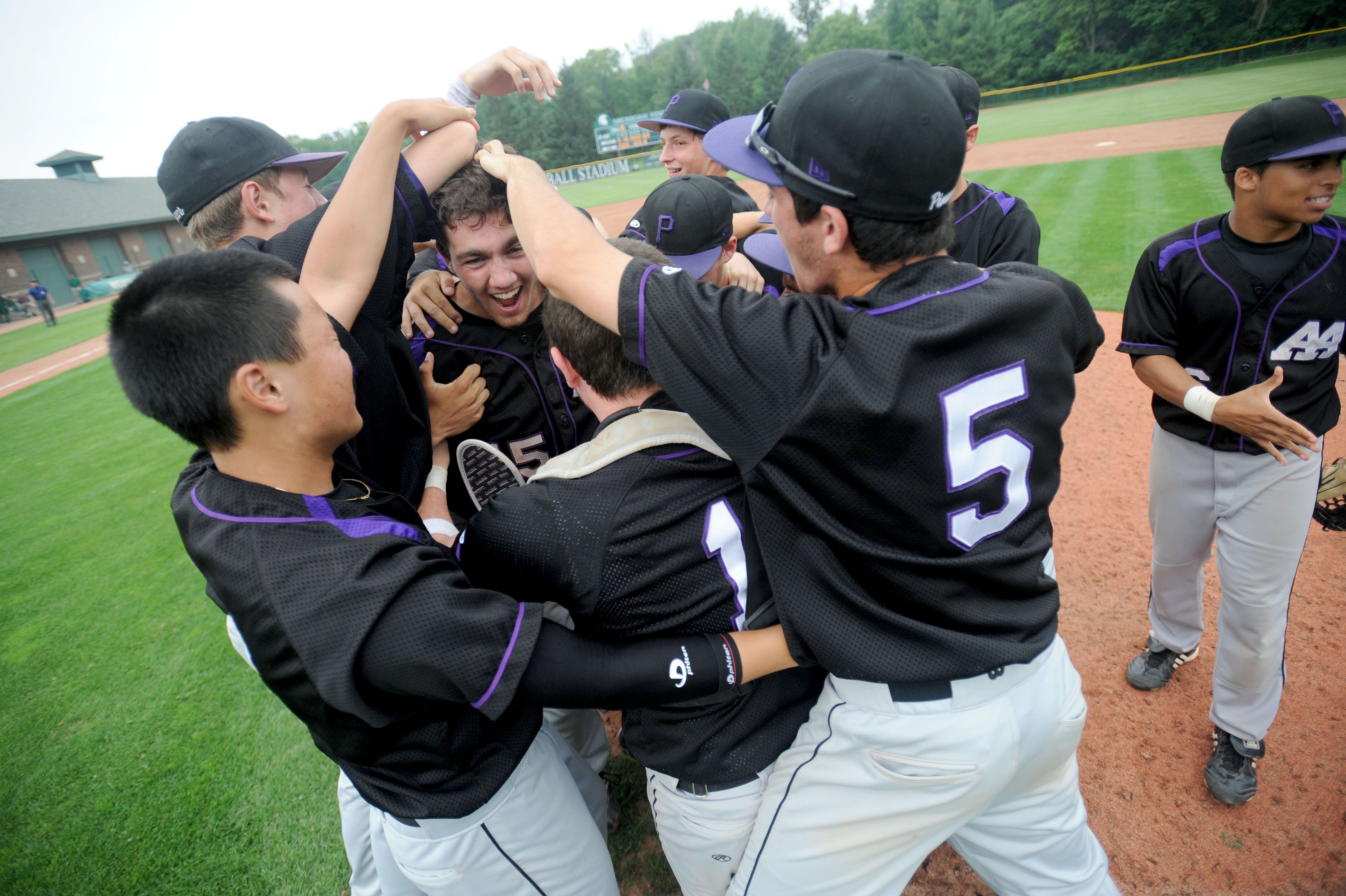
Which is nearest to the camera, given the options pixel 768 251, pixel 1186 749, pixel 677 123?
pixel 768 251

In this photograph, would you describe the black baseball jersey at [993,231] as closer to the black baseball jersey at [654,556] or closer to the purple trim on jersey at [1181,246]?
the purple trim on jersey at [1181,246]

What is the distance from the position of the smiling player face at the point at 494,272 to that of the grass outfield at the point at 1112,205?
7.53 m

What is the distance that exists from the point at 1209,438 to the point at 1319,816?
5.10 ft

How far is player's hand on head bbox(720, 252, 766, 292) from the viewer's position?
3287mm

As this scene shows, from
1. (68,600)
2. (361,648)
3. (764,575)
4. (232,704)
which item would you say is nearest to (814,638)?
(764,575)

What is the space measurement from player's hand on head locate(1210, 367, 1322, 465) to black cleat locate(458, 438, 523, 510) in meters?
2.80

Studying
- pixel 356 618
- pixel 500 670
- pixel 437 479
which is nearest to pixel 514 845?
pixel 500 670

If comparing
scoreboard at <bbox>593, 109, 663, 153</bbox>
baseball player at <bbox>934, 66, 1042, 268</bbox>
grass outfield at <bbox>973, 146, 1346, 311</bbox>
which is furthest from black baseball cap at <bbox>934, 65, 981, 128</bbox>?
scoreboard at <bbox>593, 109, 663, 153</bbox>

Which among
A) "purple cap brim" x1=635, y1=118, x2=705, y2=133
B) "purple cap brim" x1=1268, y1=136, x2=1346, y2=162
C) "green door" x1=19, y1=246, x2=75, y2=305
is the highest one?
"green door" x1=19, y1=246, x2=75, y2=305

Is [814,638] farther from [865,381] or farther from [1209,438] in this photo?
[1209,438]

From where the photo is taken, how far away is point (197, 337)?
1475mm

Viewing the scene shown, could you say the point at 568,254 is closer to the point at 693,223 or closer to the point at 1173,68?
the point at 693,223

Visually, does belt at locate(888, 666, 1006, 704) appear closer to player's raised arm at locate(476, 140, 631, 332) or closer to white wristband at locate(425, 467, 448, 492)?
player's raised arm at locate(476, 140, 631, 332)

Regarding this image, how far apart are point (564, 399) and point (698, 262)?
3.22 ft
